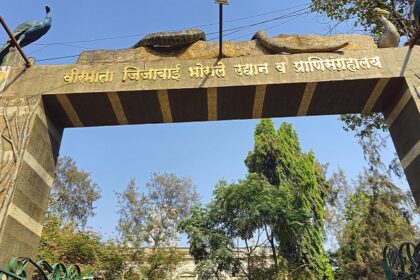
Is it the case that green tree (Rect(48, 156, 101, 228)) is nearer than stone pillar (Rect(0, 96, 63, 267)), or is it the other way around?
stone pillar (Rect(0, 96, 63, 267))

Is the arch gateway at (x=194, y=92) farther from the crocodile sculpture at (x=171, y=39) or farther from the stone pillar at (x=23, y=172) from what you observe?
the crocodile sculpture at (x=171, y=39)

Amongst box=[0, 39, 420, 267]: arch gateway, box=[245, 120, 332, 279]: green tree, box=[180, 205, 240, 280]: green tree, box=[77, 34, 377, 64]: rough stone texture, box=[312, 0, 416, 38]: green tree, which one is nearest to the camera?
box=[0, 39, 420, 267]: arch gateway

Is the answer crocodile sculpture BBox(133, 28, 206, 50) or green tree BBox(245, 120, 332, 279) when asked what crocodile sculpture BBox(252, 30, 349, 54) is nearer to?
crocodile sculpture BBox(133, 28, 206, 50)

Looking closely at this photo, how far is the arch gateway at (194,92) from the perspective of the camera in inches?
191

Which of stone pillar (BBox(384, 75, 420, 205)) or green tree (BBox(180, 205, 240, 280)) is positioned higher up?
green tree (BBox(180, 205, 240, 280))

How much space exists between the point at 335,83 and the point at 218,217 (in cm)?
1366

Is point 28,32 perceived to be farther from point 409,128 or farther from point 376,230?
point 376,230

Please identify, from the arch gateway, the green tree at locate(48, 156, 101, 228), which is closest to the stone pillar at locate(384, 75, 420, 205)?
the arch gateway

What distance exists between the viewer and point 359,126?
11.8 metres

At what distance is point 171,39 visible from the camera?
574 centimetres

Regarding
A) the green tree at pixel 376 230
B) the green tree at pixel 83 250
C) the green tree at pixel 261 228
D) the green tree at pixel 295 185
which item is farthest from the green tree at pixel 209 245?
the green tree at pixel 376 230

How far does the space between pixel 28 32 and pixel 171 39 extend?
2223 mm

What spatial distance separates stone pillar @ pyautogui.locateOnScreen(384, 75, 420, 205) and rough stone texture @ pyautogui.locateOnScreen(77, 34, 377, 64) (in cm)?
107

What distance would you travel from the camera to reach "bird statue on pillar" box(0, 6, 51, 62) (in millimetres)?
5448
